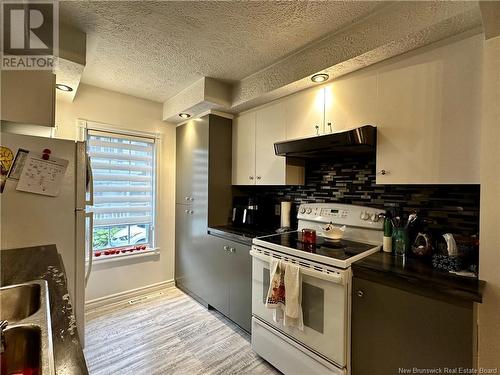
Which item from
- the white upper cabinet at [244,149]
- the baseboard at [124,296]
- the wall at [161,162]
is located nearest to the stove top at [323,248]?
the white upper cabinet at [244,149]

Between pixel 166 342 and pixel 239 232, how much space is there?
110 centimetres

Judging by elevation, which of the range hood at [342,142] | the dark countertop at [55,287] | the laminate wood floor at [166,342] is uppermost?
the range hood at [342,142]

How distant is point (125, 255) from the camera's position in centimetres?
270

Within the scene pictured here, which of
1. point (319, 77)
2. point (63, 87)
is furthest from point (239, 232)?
point (63, 87)

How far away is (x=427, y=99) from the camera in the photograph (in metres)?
1.36

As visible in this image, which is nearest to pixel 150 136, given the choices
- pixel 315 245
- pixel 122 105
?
pixel 122 105

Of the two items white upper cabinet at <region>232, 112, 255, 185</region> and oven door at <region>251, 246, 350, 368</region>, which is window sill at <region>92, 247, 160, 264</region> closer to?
white upper cabinet at <region>232, 112, 255, 185</region>

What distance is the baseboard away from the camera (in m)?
2.48

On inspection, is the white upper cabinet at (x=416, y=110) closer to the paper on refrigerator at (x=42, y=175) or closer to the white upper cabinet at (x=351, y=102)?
the white upper cabinet at (x=351, y=102)

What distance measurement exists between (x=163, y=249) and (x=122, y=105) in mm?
1791

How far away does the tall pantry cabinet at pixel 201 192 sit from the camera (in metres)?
2.53

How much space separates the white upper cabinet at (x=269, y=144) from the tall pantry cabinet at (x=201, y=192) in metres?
0.44

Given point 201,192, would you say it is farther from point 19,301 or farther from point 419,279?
point 419,279

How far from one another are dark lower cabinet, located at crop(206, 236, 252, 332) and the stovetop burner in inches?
13.9
